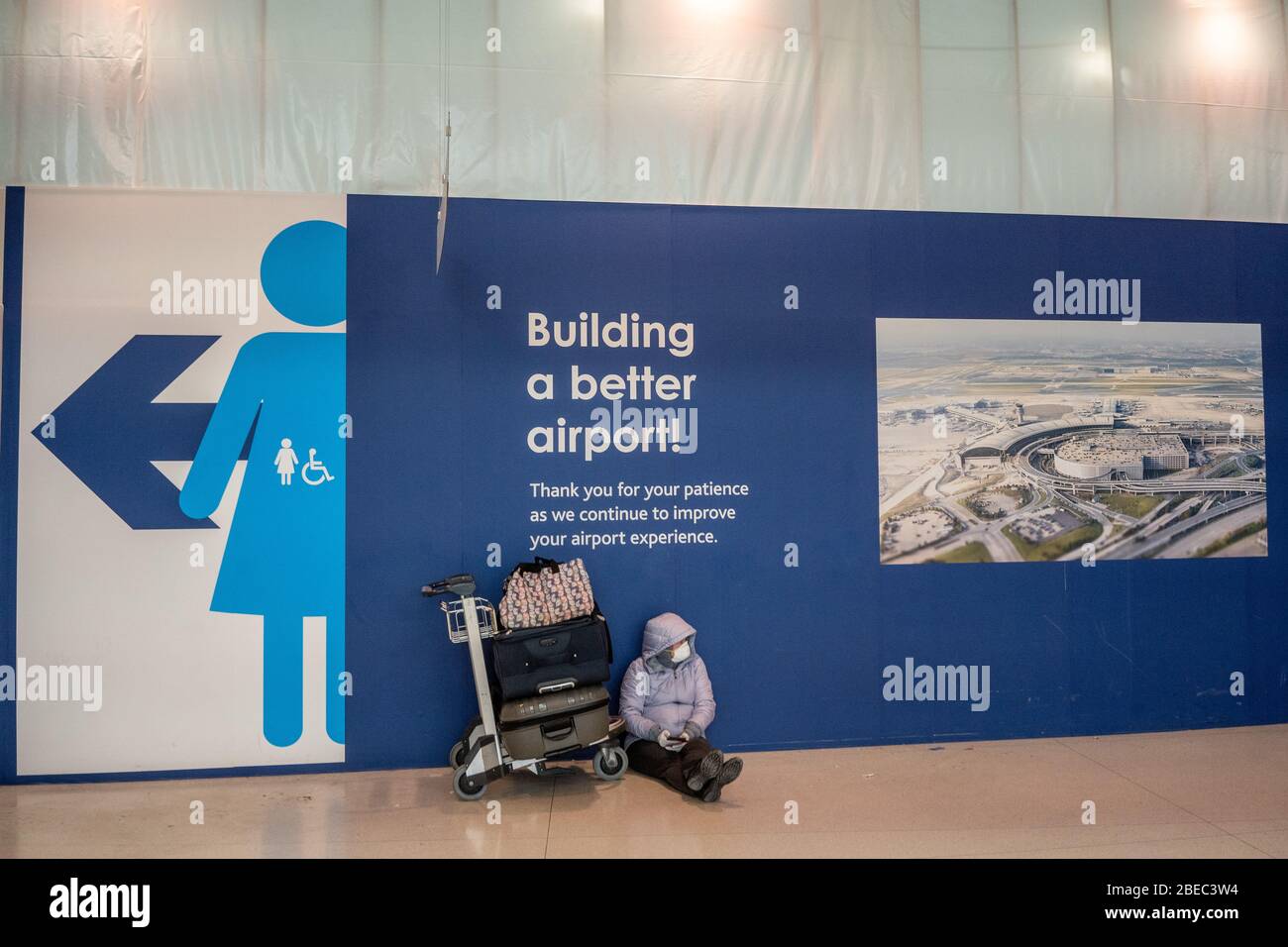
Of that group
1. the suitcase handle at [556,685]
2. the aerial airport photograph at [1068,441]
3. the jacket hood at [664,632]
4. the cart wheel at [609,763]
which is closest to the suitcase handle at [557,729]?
the suitcase handle at [556,685]

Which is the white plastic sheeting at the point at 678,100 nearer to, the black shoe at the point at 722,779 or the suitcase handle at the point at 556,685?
the suitcase handle at the point at 556,685

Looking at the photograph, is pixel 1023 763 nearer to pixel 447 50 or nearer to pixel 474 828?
pixel 474 828

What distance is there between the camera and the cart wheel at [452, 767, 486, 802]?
4.03 metres

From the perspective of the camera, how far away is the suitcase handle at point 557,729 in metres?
4.02

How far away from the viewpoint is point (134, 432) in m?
4.43

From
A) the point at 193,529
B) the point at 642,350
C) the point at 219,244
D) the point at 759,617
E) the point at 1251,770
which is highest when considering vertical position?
the point at 219,244

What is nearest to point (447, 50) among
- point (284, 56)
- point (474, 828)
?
point (284, 56)

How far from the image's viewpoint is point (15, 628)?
434cm

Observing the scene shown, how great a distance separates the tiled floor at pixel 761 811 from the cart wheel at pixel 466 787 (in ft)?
0.17

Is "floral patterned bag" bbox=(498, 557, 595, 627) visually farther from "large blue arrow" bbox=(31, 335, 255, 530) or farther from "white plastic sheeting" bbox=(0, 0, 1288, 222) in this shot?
"white plastic sheeting" bbox=(0, 0, 1288, 222)

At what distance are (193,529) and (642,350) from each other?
2449 mm

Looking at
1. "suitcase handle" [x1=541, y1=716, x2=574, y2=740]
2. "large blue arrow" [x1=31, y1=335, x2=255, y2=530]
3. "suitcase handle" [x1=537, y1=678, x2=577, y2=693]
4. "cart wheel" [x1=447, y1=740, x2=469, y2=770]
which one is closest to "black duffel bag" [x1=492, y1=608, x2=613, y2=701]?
"suitcase handle" [x1=537, y1=678, x2=577, y2=693]

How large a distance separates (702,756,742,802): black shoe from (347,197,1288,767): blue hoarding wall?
76 centimetres
